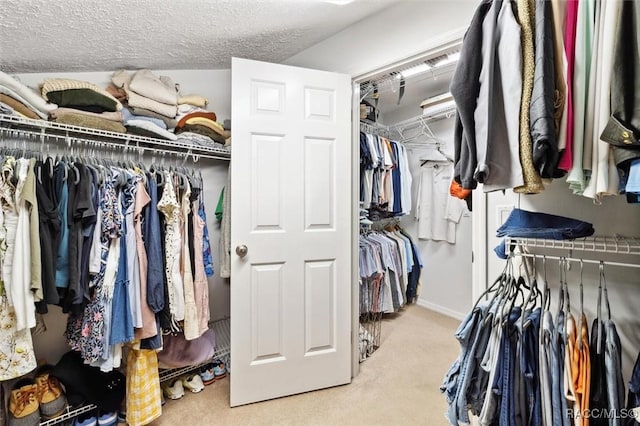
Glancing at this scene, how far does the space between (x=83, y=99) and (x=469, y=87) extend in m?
1.78

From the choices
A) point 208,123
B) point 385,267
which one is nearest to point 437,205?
point 385,267

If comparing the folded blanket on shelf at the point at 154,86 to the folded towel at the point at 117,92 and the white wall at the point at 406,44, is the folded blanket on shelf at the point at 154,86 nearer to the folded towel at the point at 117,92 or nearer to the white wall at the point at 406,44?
the folded towel at the point at 117,92

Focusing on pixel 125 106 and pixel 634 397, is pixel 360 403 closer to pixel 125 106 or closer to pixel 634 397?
pixel 634 397

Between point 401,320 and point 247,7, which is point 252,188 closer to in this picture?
point 247,7

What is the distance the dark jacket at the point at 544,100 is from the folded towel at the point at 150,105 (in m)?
1.89

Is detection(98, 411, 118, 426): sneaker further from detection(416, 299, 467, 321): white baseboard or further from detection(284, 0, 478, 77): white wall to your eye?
detection(416, 299, 467, 321): white baseboard

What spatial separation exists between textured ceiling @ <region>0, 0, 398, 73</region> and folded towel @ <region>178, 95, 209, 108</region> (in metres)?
0.24

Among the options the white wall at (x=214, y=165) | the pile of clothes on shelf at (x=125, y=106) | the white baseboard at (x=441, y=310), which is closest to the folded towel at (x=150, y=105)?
the pile of clothes on shelf at (x=125, y=106)

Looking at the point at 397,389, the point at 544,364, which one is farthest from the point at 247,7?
the point at 397,389

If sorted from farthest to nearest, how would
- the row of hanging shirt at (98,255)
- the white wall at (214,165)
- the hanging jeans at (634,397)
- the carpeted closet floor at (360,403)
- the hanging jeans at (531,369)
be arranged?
the white wall at (214,165) < the carpeted closet floor at (360,403) < the row of hanging shirt at (98,255) < the hanging jeans at (531,369) < the hanging jeans at (634,397)

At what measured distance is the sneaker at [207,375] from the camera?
1971 mm

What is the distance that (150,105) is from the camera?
5.90 ft

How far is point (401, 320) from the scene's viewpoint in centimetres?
312

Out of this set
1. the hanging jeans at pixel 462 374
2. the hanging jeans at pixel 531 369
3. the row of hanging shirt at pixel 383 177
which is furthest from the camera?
the row of hanging shirt at pixel 383 177
